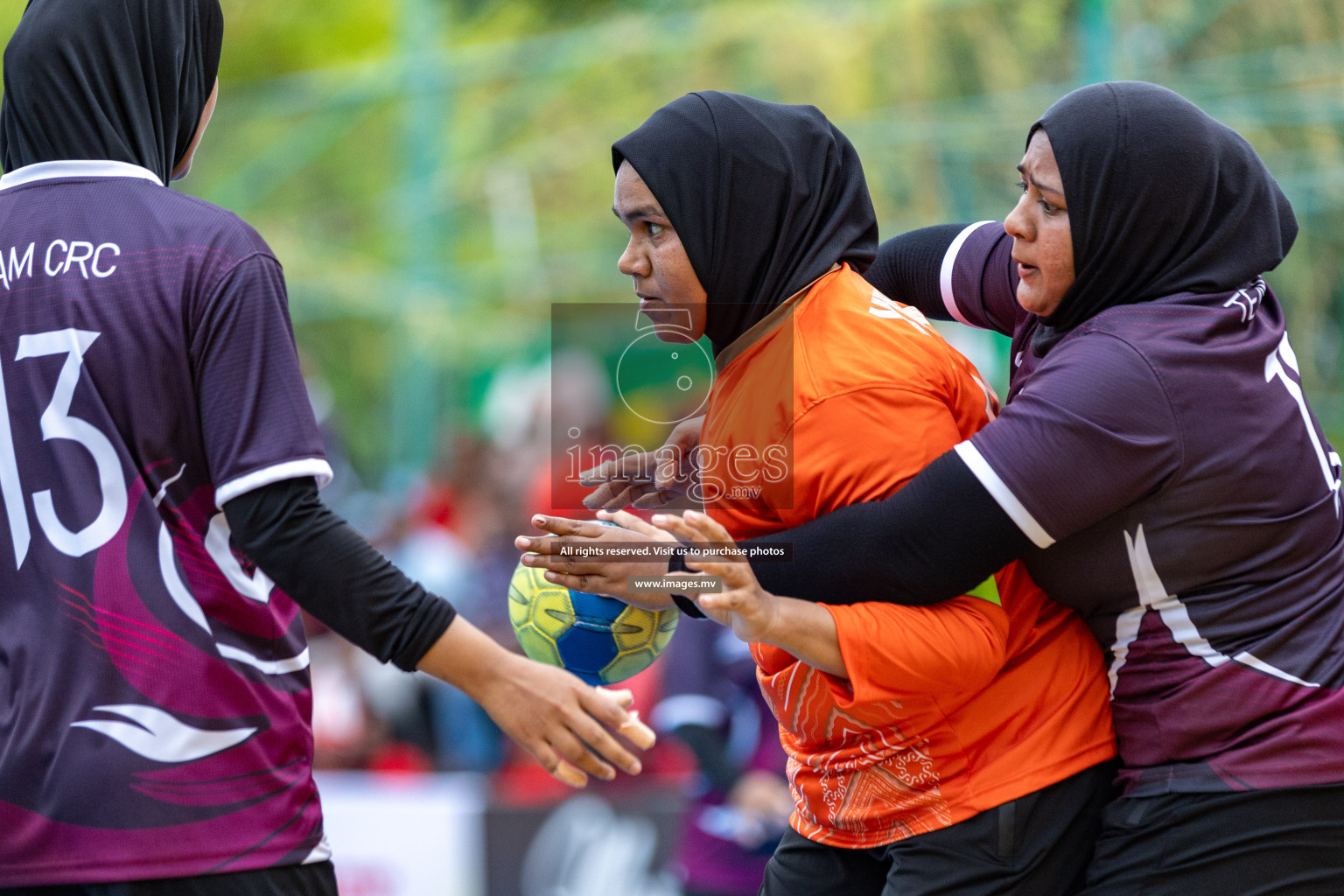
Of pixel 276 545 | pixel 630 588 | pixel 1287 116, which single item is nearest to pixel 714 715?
pixel 630 588

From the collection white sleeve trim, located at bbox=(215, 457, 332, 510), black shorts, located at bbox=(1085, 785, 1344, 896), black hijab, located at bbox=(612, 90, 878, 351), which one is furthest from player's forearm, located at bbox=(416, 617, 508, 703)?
black shorts, located at bbox=(1085, 785, 1344, 896)

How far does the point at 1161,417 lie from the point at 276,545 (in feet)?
5.18

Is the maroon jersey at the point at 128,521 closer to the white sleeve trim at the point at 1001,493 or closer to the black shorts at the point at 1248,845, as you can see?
the white sleeve trim at the point at 1001,493

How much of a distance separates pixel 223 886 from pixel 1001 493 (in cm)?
156

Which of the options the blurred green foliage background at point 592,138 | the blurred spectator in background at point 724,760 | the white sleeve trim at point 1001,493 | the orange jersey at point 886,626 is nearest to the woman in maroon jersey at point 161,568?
the orange jersey at point 886,626

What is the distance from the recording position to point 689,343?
2.88 m

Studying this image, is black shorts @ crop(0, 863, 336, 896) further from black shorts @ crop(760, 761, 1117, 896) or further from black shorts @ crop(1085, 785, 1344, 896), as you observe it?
black shorts @ crop(1085, 785, 1344, 896)

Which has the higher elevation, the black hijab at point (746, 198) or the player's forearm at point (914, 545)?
the black hijab at point (746, 198)

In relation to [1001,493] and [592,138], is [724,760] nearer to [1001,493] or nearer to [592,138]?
[1001,493]

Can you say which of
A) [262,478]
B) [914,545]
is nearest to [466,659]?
[262,478]

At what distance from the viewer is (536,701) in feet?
8.07

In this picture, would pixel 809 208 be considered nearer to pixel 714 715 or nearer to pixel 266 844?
pixel 266 844

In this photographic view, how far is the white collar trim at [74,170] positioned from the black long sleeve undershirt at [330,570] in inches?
27.3

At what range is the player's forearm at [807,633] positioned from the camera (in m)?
2.30
